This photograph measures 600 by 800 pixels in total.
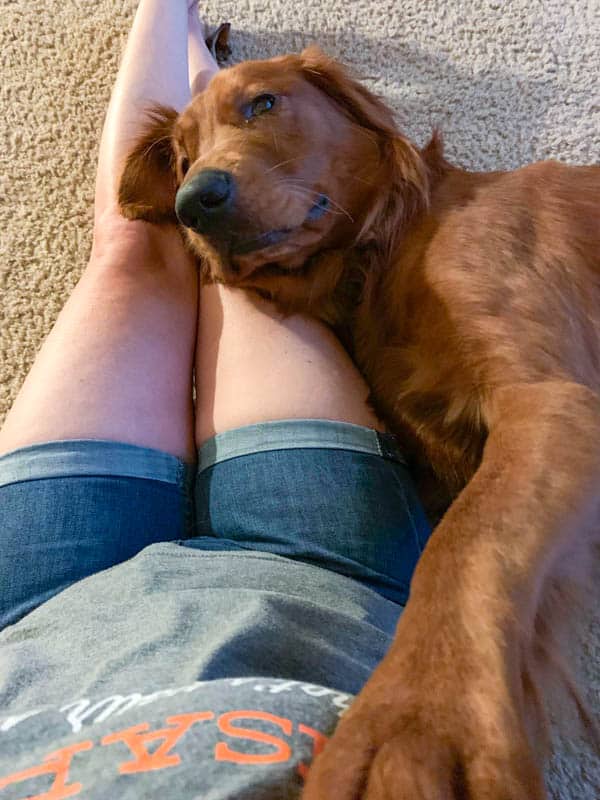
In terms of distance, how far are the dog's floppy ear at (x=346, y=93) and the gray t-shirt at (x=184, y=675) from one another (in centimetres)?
93

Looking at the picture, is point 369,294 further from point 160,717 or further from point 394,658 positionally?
point 160,717

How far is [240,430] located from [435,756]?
2.28 ft

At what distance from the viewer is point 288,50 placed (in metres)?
2.06

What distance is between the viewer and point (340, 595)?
0.87m

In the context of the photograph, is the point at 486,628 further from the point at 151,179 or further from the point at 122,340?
the point at 151,179

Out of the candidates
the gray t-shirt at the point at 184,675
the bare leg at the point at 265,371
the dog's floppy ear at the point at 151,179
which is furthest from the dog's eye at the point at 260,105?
the gray t-shirt at the point at 184,675

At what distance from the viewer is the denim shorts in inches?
39.1

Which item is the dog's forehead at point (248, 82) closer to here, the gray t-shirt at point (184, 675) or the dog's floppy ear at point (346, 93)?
the dog's floppy ear at point (346, 93)

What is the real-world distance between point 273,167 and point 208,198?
0.53 ft

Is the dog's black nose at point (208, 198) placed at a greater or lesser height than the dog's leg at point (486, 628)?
greater

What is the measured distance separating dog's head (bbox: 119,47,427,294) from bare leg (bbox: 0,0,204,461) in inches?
3.7

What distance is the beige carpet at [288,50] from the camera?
1811 millimetres

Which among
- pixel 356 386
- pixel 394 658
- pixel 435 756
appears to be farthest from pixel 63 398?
pixel 435 756

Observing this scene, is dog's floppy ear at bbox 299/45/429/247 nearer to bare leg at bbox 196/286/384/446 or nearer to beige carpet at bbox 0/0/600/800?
bare leg at bbox 196/286/384/446
